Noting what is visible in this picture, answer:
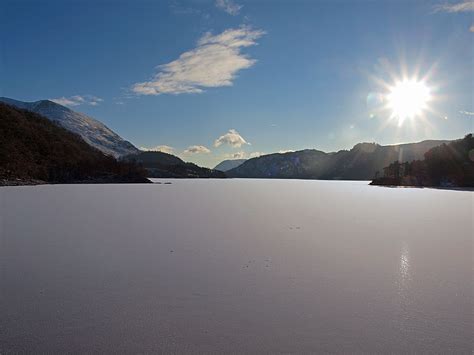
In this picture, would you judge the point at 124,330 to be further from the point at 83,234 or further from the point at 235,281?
the point at 83,234

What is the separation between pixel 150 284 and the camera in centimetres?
941

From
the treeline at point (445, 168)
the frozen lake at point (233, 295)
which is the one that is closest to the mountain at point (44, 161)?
the treeline at point (445, 168)

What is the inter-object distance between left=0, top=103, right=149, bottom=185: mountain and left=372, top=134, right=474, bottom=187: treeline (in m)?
118

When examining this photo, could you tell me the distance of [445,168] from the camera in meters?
140

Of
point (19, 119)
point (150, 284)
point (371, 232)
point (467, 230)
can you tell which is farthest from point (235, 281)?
point (19, 119)

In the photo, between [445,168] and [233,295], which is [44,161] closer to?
[233,295]

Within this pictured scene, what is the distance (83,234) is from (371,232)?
1585cm

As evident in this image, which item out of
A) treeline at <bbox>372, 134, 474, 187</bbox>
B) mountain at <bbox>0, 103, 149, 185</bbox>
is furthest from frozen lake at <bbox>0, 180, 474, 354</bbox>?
treeline at <bbox>372, 134, 474, 187</bbox>

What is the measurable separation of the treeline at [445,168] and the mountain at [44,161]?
118002 millimetres

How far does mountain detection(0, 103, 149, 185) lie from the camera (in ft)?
422

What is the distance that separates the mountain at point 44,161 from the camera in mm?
128625

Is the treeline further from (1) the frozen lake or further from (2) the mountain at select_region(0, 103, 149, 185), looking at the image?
(1) the frozen lake

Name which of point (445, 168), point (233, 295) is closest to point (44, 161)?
point (233, 295)

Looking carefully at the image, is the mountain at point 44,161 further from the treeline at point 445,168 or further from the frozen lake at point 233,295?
the frozen lake at point 233,295
